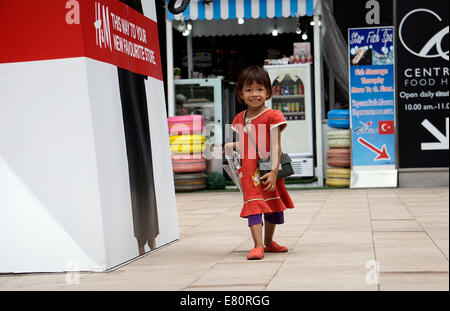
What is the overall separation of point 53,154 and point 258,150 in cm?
125

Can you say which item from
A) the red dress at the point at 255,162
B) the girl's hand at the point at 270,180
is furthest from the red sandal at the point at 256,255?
the girl's hand at the point at 270,180

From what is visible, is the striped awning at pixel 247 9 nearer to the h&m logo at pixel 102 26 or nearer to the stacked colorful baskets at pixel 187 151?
the stacked colorful baskets at pixel 187 151

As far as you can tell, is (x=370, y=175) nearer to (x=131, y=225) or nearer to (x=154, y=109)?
(x=154, y=109)

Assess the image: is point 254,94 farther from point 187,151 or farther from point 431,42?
point 431,42

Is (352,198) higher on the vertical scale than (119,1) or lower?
lower

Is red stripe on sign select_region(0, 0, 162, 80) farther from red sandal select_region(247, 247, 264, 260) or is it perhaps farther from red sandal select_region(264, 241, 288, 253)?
red sandal select_region(264, 241, 288, 253)

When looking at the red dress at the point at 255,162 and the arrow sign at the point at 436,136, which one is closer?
the red dress at the point at 255,162

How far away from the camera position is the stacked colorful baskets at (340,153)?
10422 millimetres

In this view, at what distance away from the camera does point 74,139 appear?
380 cm

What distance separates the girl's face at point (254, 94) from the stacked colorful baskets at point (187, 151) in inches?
249

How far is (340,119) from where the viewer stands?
34.9 ft

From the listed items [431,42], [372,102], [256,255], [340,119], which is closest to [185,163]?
[340,119]
